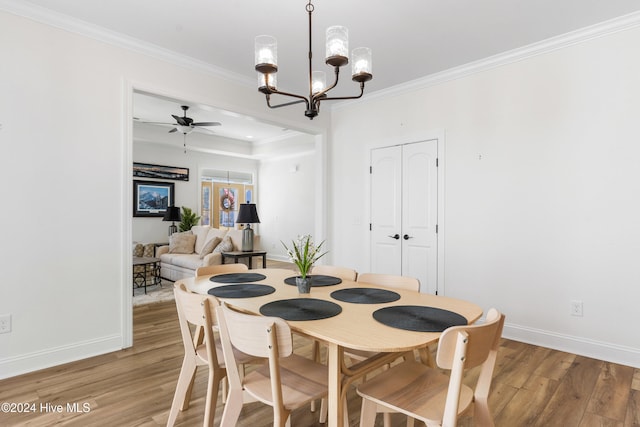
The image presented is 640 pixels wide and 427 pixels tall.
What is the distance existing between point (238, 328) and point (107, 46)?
9.63 feet

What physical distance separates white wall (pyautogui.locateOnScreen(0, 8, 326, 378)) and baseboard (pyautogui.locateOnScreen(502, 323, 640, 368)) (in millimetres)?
3703

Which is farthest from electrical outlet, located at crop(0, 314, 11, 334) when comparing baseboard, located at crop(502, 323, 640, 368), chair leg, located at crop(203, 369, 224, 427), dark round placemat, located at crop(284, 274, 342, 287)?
baseboard, located at crop(502, 323, 640, 368)

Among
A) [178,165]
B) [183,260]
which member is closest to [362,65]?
[183,260]

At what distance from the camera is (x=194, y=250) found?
6.30 metres

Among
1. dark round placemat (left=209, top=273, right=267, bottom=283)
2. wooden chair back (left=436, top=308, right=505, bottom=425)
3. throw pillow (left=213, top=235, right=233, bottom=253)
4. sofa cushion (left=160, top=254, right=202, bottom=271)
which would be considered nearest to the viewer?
wooden chair back (left=436, top=308, right=505, bottom=425)

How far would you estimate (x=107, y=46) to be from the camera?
9.71ft

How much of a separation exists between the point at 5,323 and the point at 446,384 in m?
3.06

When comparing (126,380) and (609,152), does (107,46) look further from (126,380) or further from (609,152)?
(609,152)

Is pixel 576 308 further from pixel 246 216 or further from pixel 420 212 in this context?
pixel 246 216

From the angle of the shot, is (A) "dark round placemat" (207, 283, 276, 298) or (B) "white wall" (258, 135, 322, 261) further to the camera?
(B) "white wall" (258, 135, 322, 261)

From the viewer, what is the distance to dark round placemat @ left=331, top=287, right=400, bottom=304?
185cm

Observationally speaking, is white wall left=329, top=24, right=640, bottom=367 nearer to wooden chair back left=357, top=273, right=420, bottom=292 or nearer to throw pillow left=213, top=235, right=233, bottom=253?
wooden chair back left=357, top=273, right=420, bottom=292

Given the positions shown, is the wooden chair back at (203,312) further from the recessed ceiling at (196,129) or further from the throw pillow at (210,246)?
the throw pillow at (210,246)

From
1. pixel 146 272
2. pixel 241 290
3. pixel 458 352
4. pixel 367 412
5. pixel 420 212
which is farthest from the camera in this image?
pixel 146 272
